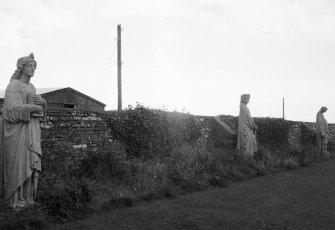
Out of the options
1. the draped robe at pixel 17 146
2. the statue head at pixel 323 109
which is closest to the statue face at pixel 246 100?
the statue head at pixel 323 109

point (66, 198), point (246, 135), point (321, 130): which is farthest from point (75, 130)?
point (321, 130)

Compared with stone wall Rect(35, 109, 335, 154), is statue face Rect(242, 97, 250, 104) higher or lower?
higher

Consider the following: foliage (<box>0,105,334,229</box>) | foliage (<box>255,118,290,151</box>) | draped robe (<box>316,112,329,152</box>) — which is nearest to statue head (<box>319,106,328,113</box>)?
draped robe (<box>316,112,329,152</box>)

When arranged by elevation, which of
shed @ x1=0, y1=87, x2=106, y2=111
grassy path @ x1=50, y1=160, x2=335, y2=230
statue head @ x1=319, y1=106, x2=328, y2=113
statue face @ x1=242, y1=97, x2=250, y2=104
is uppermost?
shed @ x1=0, y1=87, x2=106, y2=111

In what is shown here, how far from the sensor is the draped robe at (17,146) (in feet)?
21.3

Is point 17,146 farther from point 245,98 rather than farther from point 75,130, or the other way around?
point 245,98

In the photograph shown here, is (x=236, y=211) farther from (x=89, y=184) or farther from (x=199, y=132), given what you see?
(x=199, y=132)

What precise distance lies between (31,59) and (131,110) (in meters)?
4.64

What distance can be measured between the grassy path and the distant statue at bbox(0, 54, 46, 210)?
35.5 inches

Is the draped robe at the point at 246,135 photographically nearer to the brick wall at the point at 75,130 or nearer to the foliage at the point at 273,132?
the foliage at the point at 273,132

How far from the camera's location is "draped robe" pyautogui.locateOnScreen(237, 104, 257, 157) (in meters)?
14.1

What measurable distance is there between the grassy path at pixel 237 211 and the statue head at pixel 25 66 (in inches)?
103

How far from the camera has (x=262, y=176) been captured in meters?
12.8

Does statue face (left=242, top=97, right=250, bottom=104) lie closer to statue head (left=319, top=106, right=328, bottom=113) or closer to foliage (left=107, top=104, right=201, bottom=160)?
foliage (left=107, top=104, right=201, bottom=160)
